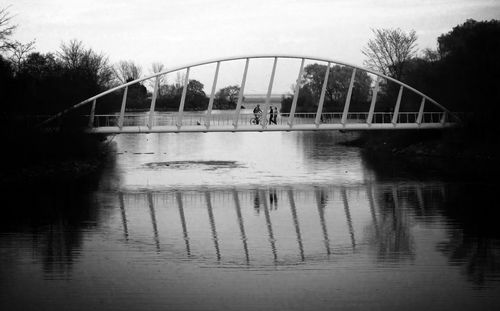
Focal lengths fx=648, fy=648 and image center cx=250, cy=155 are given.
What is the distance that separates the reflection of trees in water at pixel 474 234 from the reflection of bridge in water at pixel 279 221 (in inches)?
51.3

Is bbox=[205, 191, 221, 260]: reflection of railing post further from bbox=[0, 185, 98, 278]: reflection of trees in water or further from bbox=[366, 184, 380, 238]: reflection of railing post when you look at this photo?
bbox=[366, 184, 380, 238]: reflection of railing post

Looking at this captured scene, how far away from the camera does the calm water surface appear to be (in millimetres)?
14812

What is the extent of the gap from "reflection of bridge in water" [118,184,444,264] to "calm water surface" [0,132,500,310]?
64mm

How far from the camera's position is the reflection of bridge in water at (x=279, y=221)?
64.3 feet

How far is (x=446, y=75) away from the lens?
1892 inches

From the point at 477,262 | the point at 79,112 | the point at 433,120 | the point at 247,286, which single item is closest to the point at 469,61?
the point at 433,120

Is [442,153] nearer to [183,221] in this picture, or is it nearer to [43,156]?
[43,156]

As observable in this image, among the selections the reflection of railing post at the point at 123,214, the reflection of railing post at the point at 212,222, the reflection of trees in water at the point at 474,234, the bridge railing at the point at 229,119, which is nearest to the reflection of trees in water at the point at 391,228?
the reflection of trees in water at the point at 474,234

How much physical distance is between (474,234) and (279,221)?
6886 millimetres

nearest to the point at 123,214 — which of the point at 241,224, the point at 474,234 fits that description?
the point at 241,224

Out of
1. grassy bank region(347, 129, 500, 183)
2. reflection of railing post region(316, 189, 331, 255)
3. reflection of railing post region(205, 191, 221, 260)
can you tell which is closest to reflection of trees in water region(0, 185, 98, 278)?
reflection of railing post region(205, 191, 221, 260)

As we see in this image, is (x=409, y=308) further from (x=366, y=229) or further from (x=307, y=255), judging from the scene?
(x=366, y=229)

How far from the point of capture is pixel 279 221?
24.1 metres

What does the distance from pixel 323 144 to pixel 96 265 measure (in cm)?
4802
